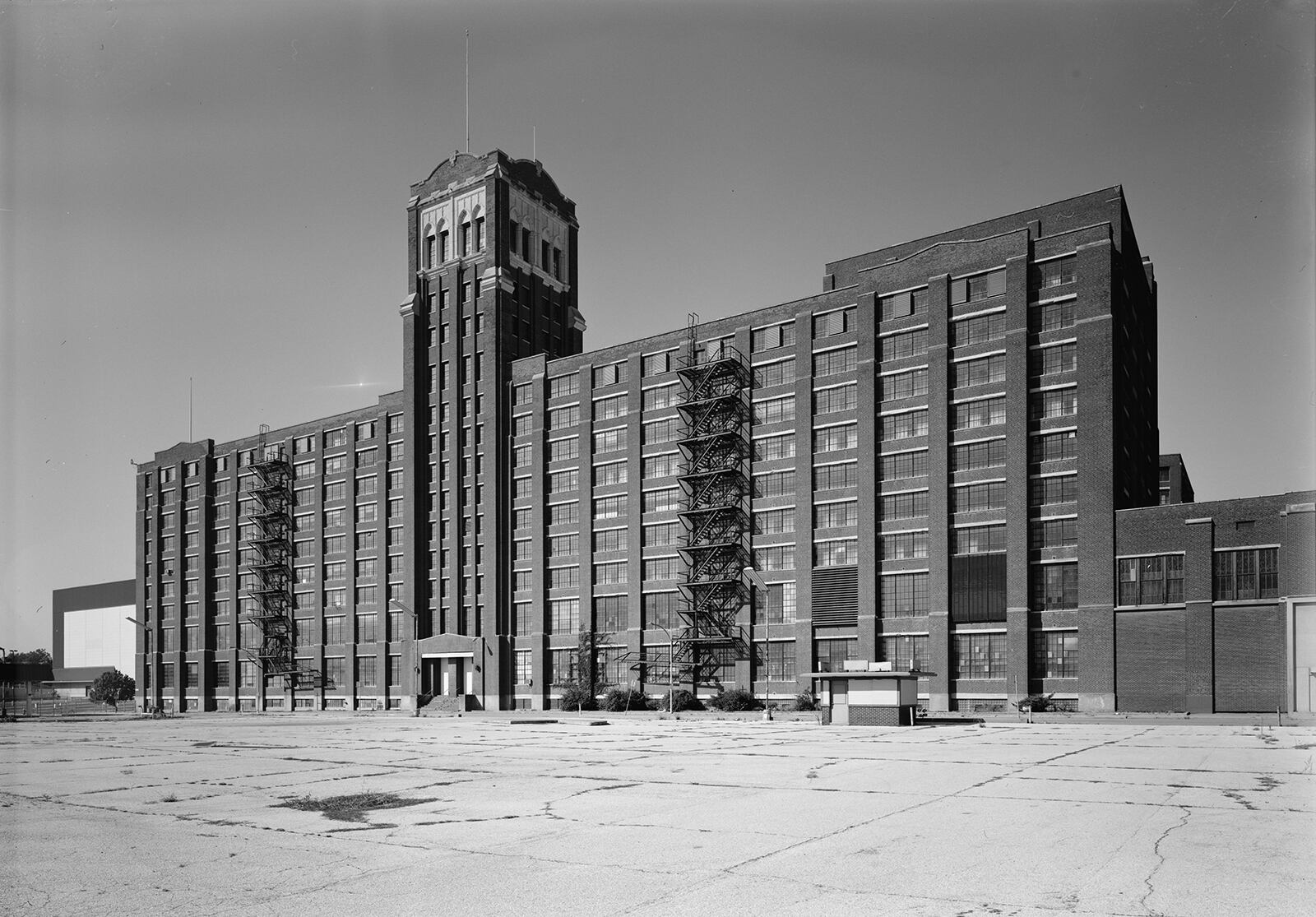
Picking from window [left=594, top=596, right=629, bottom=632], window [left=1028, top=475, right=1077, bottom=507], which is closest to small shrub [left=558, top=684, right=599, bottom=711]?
window [left=594, top=596, right=629, bottom=632]

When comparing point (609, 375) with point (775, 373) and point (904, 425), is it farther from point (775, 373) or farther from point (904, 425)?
point (904, 425)

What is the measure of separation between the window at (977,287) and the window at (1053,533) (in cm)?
1507

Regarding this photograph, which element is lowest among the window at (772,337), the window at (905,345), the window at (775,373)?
the window at (775,373)

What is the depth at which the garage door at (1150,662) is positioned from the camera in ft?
202

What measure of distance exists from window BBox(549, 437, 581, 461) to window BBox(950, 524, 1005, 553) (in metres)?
33.4

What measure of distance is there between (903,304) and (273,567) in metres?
73.6

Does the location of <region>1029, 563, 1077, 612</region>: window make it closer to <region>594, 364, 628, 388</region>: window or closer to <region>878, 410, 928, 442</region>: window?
<region>878, 410, 928, 442</region>: window

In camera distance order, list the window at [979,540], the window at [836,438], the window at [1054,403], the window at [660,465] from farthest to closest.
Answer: the window at [660,465]
the window at [836,438]
the window at [979,540]
the window at [1054,403]

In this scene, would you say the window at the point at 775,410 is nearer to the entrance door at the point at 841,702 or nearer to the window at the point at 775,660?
the window at the point at 775,660

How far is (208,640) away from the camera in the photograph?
12069cm

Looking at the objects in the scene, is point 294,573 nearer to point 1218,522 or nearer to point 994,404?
point 994,404

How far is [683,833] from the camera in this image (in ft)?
61.7

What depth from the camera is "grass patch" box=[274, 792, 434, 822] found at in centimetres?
2168

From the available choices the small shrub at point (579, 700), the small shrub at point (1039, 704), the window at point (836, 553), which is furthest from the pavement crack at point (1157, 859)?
the small shrub at point (579, 700)
